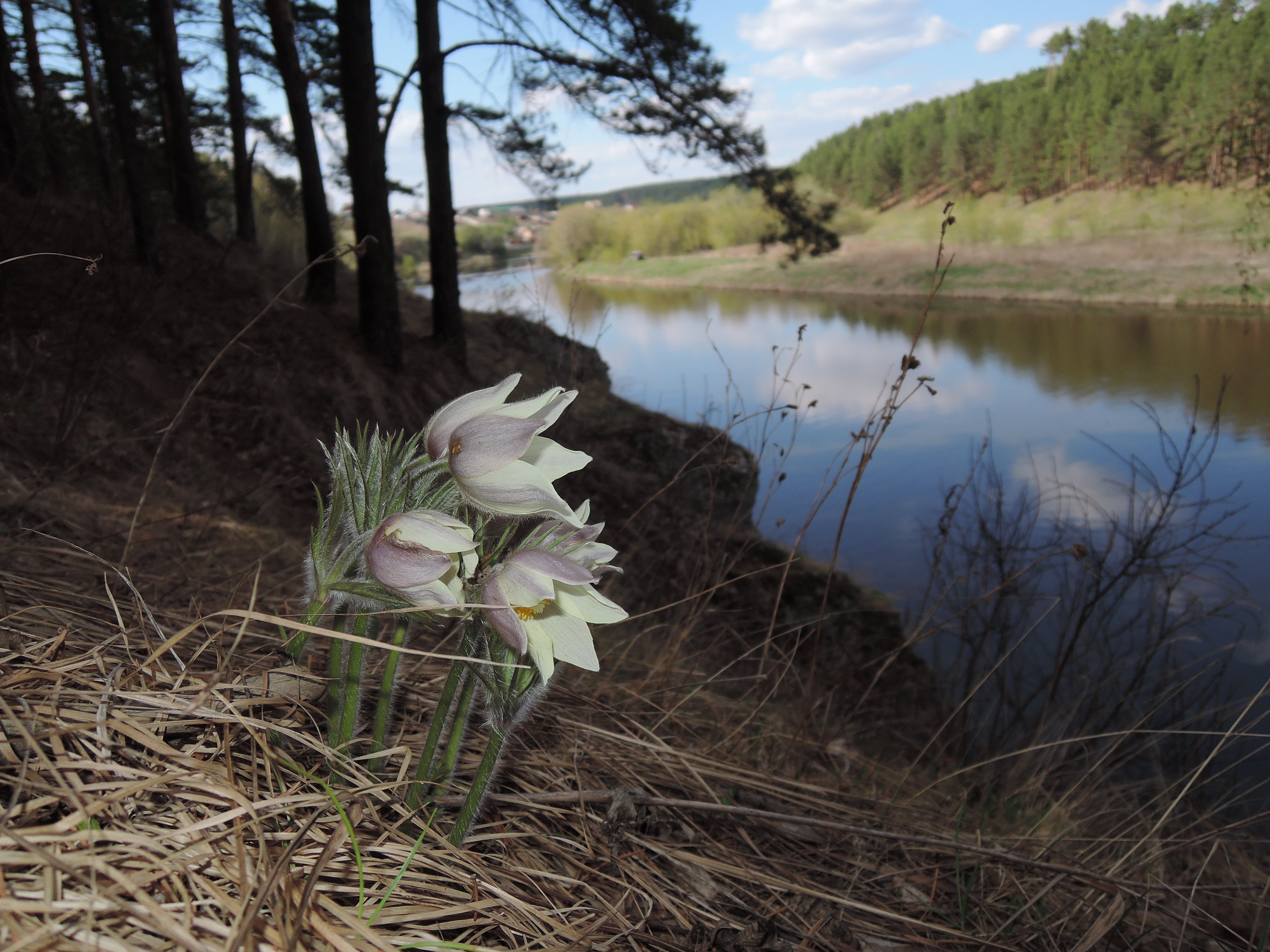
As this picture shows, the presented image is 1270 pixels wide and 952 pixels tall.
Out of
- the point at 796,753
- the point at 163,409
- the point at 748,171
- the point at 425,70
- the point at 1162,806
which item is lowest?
the point at 1162,806

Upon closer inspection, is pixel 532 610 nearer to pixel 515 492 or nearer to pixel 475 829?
→ pixel 515 492

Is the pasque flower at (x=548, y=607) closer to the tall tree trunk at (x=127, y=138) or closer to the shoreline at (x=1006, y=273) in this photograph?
the shoreline at (x=1006, y=273)

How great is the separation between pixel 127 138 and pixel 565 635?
19.8 feet

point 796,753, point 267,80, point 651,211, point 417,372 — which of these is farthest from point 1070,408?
point 651,211

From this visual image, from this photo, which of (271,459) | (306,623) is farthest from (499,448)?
(271,459)

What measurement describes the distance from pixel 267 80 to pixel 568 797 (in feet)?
42.5

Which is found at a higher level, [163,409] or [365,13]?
[365,13]

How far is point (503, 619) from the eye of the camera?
23.6 inches

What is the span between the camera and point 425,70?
6.91 m

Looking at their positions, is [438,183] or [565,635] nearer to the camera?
[565,635]

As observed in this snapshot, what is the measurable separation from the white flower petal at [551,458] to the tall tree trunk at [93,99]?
14.5 feet

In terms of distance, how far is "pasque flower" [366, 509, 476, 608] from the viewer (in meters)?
0.57

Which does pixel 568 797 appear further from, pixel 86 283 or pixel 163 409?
pixel 86 283

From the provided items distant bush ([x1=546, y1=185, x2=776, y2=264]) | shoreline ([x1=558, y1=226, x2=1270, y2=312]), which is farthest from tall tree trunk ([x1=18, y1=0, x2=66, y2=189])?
distant bush ([x1=546, y1=185, x2=776, y2=264])
